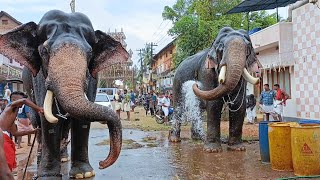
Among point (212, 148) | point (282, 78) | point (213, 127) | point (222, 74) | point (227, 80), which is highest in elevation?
point (282, 78)

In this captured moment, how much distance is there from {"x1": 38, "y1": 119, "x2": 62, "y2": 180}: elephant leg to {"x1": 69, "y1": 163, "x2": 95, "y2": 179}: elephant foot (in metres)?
0.42

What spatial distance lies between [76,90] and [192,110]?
24.8 feet

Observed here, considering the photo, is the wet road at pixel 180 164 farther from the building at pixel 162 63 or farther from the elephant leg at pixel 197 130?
the building at pixel 162 63

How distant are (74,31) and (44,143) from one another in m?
1.60

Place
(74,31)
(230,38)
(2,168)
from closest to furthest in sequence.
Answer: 1. (2,168)
2. (74,31)
3. (230,38)

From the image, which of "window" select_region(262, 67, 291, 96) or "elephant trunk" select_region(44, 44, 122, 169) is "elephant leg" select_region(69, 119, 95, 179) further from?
"window" select_region(262, 67, 291, 96)

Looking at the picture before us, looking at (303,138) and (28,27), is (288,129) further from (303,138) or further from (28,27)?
(28,27)

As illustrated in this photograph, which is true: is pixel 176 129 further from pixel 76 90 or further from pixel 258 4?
pixel 258 4

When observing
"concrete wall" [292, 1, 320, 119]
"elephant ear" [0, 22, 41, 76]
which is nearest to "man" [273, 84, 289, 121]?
"concrete wall" [292, 1, 320, 119]

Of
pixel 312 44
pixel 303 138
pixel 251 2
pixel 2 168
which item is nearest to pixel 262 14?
pixel 251 2

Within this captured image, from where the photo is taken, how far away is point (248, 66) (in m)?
8.77

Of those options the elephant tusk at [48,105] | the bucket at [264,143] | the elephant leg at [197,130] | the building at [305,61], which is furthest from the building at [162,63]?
the elephant tusk at [48,105]

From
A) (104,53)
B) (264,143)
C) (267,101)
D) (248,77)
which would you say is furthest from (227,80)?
(267,101)

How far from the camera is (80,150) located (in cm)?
662
